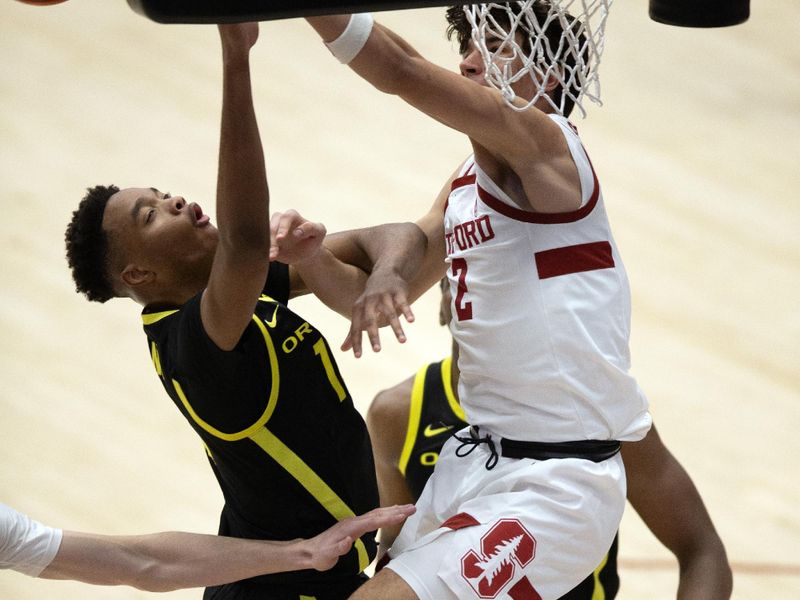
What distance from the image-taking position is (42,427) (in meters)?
5.50

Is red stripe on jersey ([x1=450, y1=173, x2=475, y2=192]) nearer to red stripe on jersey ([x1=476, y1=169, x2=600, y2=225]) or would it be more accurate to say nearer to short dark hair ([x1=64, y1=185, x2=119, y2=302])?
red stripe on jersey ([x1=476, y1=169, x2=600, y2=225])

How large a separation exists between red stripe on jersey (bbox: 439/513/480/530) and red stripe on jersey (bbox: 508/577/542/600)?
0.53 feet

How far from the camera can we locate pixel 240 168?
2.48m

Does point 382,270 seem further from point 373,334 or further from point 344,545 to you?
point 344,545

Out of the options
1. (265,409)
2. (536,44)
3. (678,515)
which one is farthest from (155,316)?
(678,515)

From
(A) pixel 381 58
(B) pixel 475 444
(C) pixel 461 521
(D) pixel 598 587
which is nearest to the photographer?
(A) pixel 381 58

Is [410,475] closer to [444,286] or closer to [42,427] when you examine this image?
[444,286]

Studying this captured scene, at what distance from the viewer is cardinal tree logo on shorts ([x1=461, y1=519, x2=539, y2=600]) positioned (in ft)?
9.47

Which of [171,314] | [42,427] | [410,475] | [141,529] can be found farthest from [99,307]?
[171,314]

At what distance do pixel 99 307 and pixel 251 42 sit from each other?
414cm

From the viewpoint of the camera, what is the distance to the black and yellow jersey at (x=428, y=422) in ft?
13.2

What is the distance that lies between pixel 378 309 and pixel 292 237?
0.25 m

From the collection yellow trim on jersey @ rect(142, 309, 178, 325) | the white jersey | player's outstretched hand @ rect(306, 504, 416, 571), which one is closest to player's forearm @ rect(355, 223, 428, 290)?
the white jersey

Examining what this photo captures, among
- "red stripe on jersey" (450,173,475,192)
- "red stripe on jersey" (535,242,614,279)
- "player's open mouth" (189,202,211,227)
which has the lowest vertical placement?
"red stripe on jersey" (535,242,614,279)
